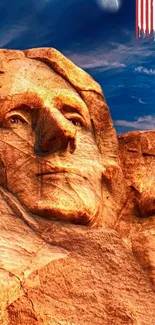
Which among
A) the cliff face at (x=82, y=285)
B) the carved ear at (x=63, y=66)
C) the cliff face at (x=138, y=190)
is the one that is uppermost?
the carved ear at (x=63, y=66)

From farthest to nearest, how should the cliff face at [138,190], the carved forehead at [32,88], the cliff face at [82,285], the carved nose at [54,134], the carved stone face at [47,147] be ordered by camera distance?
1. the cliff face at [138,190]
2. the carved forehead at [32,88]
3. the carved nose at [54,134]
4. the carved stone face at [47,147]
5. the cliff face at [82,285]

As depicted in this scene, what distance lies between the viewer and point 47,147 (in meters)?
4.46

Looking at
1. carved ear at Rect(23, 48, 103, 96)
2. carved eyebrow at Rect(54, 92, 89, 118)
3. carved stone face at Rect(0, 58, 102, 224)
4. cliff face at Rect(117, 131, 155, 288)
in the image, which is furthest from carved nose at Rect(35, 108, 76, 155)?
cliff face at Rect(117, 131, 155, 288)

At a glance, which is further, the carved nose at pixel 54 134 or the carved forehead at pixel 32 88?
the carved forehead at pixel 32 88

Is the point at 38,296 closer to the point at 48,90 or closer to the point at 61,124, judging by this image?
the point at 61,124

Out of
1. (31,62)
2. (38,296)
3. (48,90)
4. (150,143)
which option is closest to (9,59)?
(31,62)

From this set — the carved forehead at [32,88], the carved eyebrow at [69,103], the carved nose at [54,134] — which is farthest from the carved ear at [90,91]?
the carved nose at [54,134]

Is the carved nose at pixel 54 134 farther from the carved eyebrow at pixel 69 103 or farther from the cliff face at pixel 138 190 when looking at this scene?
the cliff face at pixel 138 190

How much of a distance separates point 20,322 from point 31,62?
110 inches

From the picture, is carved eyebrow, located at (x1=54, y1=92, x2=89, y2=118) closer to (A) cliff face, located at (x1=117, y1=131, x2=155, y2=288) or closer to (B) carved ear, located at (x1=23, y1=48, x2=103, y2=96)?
(B) carved ear, located at (x1=23, y1=48, x2=103, y2=96)

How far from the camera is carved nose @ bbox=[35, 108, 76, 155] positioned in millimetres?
4379

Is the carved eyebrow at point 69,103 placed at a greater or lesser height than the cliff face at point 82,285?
greater

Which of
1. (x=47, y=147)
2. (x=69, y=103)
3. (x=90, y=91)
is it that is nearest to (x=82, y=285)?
(x=47, y=147)

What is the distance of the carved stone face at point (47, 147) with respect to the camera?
4215 mm
